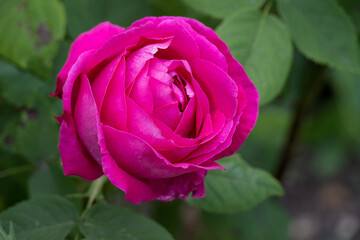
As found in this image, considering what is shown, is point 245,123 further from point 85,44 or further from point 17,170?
point 17,170

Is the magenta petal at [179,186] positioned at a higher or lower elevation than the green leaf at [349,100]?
higher

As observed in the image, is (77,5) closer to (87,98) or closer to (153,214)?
(87,98)

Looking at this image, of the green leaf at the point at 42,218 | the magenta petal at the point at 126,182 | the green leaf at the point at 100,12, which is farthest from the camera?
the green leaf at the point at 100,12

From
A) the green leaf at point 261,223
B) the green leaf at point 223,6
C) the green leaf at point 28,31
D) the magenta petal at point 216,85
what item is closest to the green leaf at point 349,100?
the green leaf at point 261,223

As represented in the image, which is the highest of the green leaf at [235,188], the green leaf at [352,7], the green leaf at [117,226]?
the green leaf at [352,7]

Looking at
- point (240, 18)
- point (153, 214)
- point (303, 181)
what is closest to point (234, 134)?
point (240, 18)

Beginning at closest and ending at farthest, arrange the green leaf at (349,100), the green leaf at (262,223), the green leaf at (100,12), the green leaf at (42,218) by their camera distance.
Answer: the green leaf at (42,218), the green leaf at (100,12), the green leaf at (262,223), the green leaf at (349,100)

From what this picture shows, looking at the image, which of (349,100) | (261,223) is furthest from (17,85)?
(349,100)

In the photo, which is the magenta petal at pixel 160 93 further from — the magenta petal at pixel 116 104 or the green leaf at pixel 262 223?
the green leaf at pixel 262 223
